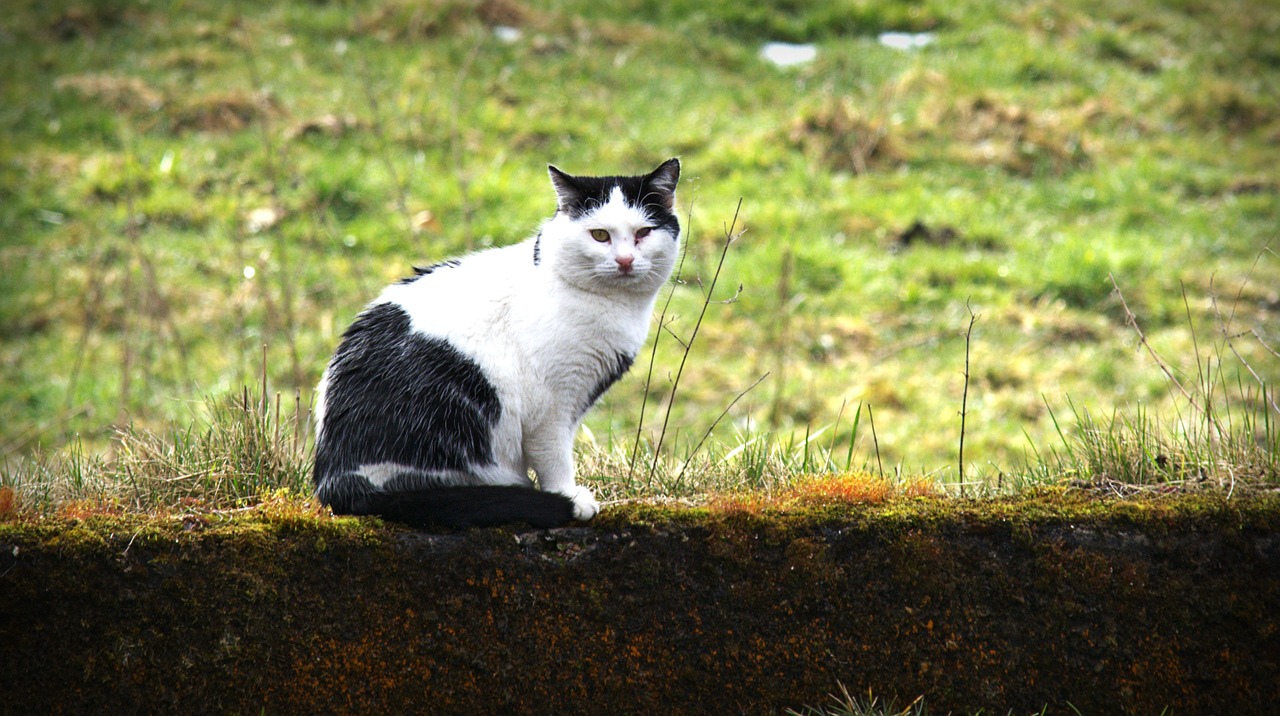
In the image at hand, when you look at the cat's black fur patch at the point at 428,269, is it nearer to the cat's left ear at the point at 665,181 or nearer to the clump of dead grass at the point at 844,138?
the cat's left ear at the point at 665,181

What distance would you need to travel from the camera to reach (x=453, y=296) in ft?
9.26

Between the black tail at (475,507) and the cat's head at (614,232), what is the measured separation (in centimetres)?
63

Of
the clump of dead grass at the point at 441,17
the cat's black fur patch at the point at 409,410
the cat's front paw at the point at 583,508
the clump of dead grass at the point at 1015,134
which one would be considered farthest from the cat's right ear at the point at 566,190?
the clump of dead grass at the point at 441,17

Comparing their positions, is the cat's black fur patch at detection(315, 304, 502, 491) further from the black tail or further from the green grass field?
the green grass field

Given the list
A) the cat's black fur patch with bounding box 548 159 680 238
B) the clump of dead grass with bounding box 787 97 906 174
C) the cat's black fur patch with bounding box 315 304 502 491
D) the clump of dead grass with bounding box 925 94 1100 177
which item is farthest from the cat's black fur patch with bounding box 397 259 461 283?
the clump of dead grass with bounding box 925 94 1100 177

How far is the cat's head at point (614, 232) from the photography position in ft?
9.22

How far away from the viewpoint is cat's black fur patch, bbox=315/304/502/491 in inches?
105

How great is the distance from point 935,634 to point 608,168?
609cm

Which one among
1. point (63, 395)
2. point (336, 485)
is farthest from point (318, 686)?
point (63, 395)

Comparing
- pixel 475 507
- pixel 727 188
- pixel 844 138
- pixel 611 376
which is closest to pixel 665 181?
pixel 611 376

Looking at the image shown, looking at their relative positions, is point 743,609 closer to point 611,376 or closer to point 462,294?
point 611,376

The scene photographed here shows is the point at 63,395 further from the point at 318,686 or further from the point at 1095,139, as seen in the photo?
the point at 1095,139

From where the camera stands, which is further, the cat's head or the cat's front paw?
the cat's head

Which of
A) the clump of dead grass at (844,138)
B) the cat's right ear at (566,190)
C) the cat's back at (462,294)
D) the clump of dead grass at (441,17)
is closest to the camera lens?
the cat's back at (462,294)
